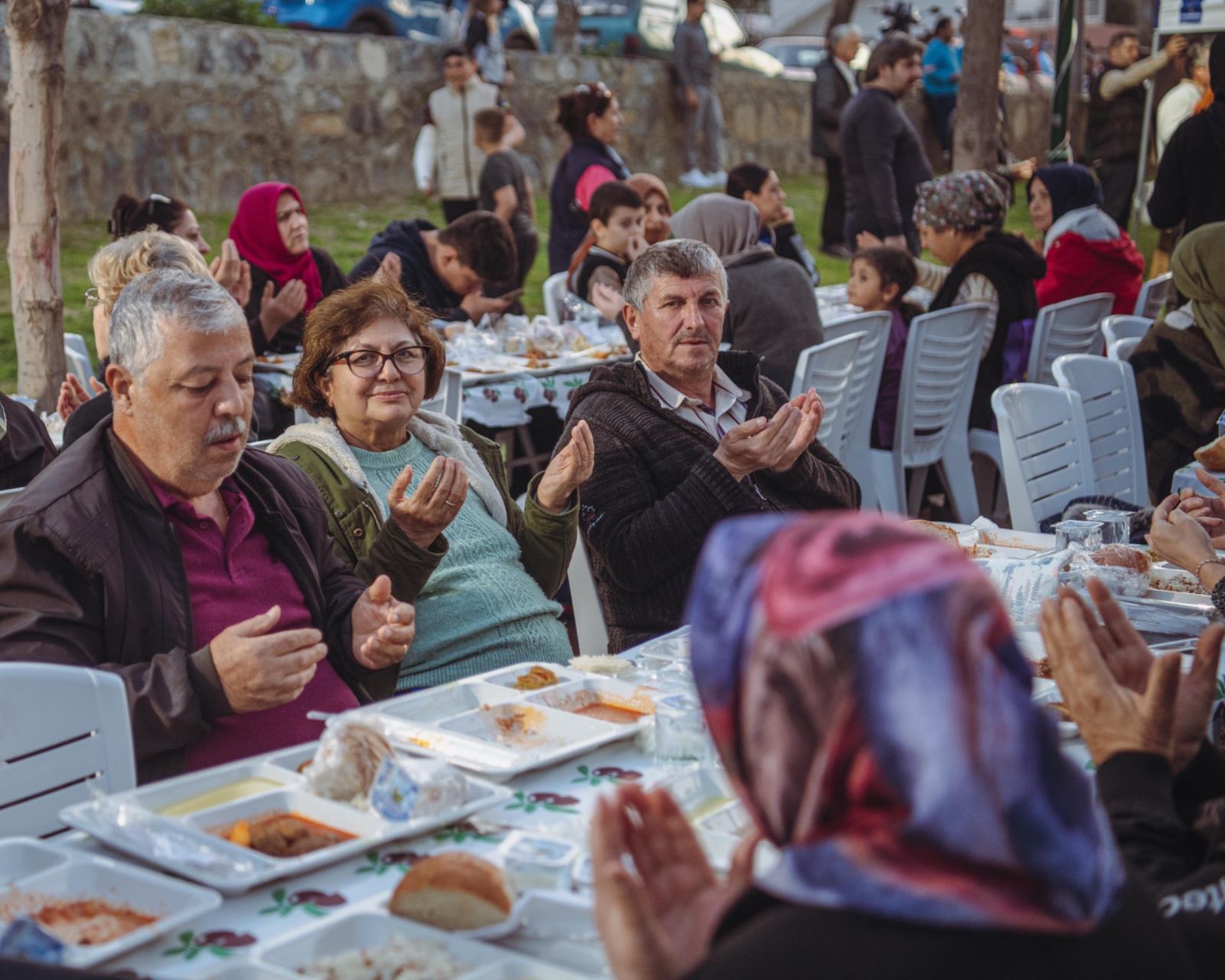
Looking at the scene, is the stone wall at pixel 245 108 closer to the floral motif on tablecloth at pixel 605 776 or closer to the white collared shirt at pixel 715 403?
the white collared shirt at pixel 715 403

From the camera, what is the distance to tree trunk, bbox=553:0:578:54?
15.8 m

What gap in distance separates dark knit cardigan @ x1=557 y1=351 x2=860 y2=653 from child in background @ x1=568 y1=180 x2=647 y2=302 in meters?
3.10

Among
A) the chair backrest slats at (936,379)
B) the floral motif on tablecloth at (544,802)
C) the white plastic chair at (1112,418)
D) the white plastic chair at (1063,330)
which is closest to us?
the floral motif on tablecloth at (544,802)

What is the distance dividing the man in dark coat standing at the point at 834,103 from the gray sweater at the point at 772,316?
7.33 metres

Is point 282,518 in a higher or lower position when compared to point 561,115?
lower

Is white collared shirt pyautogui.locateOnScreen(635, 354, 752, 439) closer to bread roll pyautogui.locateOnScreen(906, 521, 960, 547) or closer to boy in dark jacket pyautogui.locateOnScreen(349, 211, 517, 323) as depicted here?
bread roll pyautogui.locateOnScreen(906, 521, 960, 547)

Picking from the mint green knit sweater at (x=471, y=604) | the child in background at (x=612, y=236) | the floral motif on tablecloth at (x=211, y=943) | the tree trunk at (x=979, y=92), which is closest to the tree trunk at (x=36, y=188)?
the child in background at (x=612, y=236)

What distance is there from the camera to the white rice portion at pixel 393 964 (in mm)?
1421

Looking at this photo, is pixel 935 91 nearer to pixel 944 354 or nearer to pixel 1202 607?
pixel 944 354

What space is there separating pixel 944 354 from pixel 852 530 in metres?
5.12

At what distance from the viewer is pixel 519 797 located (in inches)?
75.7

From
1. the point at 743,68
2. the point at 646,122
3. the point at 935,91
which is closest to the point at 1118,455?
the point at 646,122

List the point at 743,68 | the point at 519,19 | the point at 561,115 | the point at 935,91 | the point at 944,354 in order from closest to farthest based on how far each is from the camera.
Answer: the point at 944,354 → the point at 561,115 → the point at 519,19 → the point at 935,91 → the point at 743,68

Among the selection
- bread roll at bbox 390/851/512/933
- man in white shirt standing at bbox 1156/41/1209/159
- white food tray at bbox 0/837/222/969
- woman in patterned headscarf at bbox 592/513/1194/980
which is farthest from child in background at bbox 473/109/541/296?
woman in patterned headscarf at bbox 592/513/1194/980
